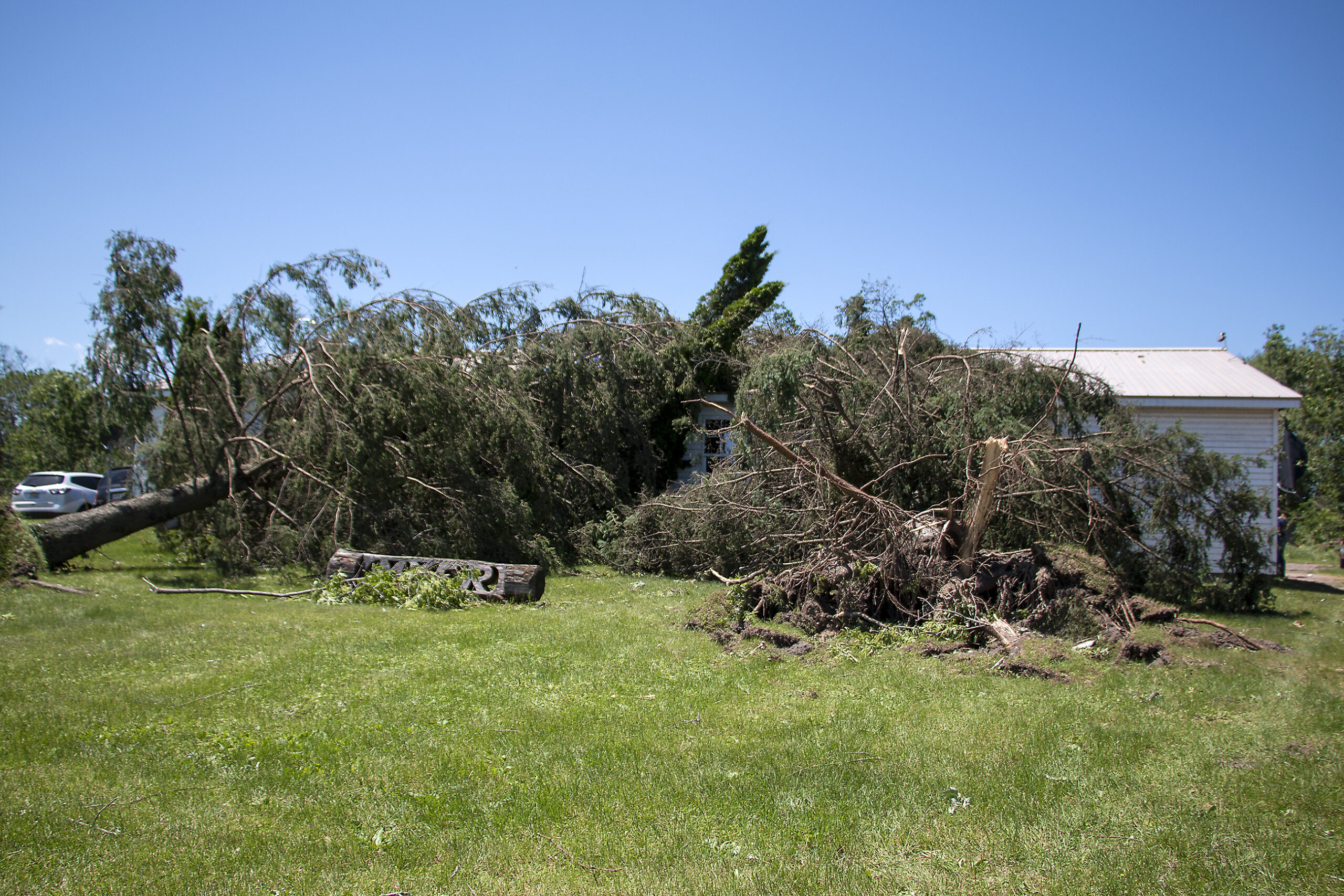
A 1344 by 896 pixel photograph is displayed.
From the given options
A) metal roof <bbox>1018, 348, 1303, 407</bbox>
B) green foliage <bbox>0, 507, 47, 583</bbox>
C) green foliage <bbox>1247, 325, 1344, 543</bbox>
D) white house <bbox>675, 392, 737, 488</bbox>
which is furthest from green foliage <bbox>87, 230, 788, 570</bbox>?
green foliage <bbox>1247, 325, 1344, 543</bbox>

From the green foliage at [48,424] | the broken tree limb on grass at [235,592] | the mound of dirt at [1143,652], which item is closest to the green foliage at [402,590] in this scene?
the broken tree limb on grass at [235,592]

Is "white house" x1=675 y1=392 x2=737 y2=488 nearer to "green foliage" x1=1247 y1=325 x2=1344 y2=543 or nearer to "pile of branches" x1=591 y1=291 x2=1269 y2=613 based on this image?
"pile of branches" x1=591 y1=291 x2=1269 y2=613

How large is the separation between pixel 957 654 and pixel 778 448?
290 centimetres

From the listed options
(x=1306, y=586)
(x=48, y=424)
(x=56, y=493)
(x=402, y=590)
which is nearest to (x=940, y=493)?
(x=402, y=590)

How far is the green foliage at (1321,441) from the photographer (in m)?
12.1

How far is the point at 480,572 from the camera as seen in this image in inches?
350

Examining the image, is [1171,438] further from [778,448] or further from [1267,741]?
[1267,741]

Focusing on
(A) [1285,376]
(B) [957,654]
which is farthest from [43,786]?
(A) [1285,376]

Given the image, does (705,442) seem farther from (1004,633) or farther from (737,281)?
(1004,633)

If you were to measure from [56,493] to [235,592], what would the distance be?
1380 cm

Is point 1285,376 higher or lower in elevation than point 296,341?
higher

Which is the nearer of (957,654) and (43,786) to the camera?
(43,786)

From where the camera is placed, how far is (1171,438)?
938 centimetres

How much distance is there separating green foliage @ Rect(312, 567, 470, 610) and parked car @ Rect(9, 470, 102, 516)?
13.5 m
